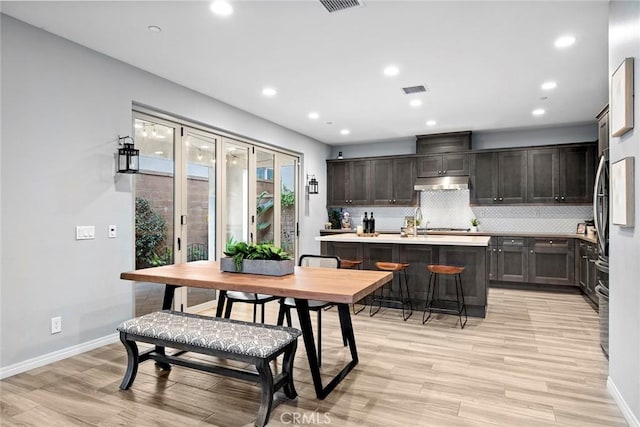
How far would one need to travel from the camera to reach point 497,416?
7.53ft

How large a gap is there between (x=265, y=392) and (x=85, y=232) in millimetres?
2258

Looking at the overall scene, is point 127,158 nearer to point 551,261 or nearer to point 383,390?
point 383,390

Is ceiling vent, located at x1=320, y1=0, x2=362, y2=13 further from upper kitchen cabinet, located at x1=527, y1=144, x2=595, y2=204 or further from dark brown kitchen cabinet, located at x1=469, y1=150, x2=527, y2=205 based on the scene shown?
upper kitchen cabinet, located at x1=527, y1=144, x2=595, y2=204

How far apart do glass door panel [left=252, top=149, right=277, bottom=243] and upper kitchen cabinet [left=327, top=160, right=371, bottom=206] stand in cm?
185

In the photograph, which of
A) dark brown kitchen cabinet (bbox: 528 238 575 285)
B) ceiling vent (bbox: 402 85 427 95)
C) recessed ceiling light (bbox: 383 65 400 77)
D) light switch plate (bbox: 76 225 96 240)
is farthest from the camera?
dark brown kitchen cabinet (bbox: 528 238 575 285)

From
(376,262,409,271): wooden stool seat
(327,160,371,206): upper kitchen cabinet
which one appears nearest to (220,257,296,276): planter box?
(376,262,409,271): wooden stool seat

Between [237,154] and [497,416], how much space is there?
444 centimetres

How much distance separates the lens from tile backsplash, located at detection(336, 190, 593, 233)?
21.0 ft

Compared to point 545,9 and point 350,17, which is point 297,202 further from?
point 545,9

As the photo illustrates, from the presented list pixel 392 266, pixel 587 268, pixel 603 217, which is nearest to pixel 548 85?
pixel 603 217

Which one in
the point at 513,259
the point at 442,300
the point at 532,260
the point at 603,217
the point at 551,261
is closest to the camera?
the point at 603,217

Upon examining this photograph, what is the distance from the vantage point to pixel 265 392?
7.27 feet

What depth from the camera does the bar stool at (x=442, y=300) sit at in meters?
4.24

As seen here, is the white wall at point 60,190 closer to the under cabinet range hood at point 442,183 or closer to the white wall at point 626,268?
the white wall at point 626,268
